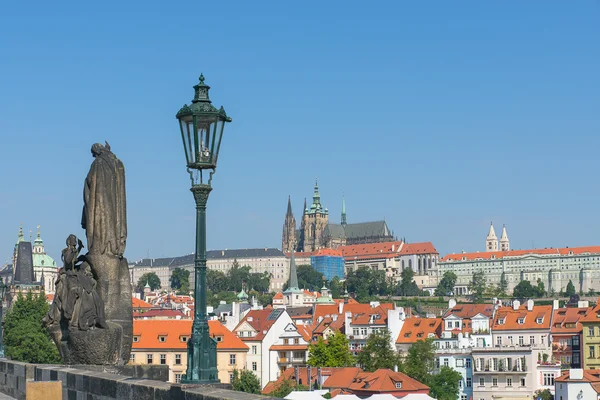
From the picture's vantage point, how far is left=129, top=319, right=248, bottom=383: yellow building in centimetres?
8850

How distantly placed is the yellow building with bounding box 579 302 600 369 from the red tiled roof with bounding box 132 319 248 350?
2580 cm

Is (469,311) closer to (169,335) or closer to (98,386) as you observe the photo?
→ (169,335)

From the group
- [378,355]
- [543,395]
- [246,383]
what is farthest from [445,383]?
[246,383]

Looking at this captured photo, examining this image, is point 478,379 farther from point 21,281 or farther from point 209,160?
point 21,281

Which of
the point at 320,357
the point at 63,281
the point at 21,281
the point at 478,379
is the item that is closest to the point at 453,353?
the point at 478,379

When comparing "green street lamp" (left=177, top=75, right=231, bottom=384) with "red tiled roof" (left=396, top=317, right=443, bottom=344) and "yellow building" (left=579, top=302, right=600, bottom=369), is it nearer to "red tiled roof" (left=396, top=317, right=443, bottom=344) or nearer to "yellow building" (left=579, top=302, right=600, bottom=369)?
"yellow building" (left=579, top=302, right=600, bottom=369)

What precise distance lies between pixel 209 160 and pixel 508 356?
78.3 meters

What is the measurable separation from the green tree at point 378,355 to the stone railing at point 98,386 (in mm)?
70775

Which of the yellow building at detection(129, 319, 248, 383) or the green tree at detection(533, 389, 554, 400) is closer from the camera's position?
the green tree at detection(533, 389, 554, 400)

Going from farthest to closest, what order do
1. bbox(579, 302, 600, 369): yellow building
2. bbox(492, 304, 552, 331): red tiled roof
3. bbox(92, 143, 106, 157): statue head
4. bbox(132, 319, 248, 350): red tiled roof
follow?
1. bbox(492, 304, 552, 331): red tiled roof
2. bbox(132, 319, 248, 350): red tiled roof
3. bbox(579, 302, 600, 369): yellow building
4. bbox(92, 143, 106, 157): statue head

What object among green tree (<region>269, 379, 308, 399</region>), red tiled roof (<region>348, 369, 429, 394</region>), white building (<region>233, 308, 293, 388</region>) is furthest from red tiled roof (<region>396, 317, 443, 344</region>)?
red tiled roof (<region>348, 369, 429, 394</region>)

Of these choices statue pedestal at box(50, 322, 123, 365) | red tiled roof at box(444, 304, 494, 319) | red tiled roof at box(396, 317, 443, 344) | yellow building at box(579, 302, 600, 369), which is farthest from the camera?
red tiled roof at box(444, 304, 494, 319)

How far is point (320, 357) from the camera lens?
91375 mm

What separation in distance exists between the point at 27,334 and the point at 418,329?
4040 centimetres
